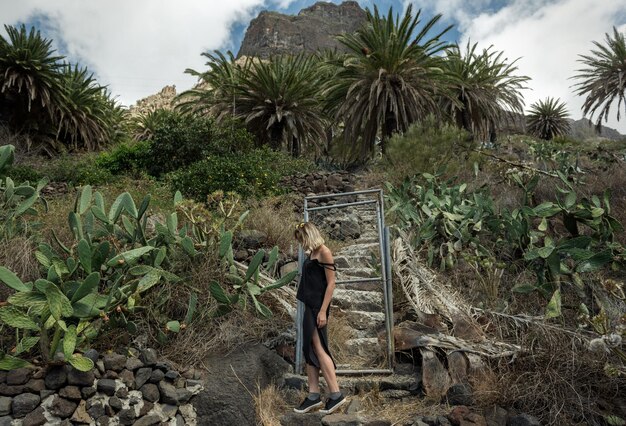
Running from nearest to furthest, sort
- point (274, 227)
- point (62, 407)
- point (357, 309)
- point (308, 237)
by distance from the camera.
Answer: point (62, 407) < point (308, 237) < point (357, 309) < point (274, 227)

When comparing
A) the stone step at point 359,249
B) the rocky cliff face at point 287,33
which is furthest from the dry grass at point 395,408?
the rocky cliff face at point 287,33

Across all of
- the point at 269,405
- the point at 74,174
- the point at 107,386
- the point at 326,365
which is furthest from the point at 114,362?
the point at 74,174

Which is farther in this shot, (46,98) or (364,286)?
(46,98)

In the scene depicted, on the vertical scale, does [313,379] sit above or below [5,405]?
below

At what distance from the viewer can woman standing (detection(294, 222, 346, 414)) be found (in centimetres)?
401

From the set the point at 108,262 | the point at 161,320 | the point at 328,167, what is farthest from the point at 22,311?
the point at 328,167

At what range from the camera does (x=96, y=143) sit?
681 inches

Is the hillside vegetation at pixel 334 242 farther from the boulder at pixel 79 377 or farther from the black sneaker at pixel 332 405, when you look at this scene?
the black sneaker at pixel 332 405

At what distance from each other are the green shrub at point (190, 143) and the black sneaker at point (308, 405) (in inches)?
347

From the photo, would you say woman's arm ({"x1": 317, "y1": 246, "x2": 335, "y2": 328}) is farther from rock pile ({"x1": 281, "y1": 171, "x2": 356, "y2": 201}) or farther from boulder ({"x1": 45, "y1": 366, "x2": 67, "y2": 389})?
rock pile ({"x1": 281, "y1": 171, "x2": 356, "y2": 201})

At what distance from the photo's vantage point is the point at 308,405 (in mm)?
4004

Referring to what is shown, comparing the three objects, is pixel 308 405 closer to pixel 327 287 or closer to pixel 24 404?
pixel 327 287

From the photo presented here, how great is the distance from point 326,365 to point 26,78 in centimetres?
1440

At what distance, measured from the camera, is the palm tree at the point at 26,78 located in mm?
14250
